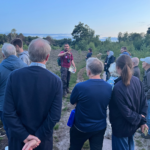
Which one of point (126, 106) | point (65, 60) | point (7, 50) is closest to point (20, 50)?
point (7, 50)

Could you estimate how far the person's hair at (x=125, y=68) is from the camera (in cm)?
198

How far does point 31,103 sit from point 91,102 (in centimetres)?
83

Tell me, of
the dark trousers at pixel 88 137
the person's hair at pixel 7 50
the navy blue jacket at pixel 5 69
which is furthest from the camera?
the person's hair at pixel 7 50

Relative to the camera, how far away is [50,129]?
170 centimetres

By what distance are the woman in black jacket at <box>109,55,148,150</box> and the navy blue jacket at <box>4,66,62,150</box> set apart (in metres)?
0.88

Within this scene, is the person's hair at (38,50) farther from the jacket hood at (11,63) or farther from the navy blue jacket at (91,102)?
the jacket hood at (11,63)

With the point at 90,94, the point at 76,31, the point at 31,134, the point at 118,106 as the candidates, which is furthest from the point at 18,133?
the point at 76,31

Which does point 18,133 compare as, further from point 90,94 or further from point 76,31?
point 76,31

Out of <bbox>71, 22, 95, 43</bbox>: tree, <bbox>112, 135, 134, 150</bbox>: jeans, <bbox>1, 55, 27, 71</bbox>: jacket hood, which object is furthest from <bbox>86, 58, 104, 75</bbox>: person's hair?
<bbox>71, 22, 95, 43</bbox>: tree

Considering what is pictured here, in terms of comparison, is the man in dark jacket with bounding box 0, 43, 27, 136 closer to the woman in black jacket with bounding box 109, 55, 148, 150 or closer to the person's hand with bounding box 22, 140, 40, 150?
the person's hand with bounding box 22, 140, 40, 150

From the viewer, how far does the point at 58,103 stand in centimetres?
170

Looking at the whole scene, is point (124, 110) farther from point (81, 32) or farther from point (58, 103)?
point (81, 32)

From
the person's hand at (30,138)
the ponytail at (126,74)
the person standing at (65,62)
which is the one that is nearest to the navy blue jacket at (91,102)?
the ponytail at (126,74)

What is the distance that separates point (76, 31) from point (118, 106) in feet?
166
